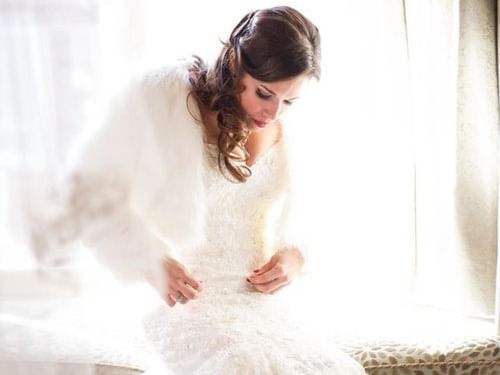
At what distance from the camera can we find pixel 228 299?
1369mm

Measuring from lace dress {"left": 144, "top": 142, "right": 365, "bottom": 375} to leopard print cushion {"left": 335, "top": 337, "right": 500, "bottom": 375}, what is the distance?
16 centimetres

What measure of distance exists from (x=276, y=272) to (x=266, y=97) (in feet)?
1.18

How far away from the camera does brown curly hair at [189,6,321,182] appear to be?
1.28 meters

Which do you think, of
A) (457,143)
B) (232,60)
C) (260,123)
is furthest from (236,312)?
(457,143)

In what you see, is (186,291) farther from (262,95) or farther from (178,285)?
(262,95)

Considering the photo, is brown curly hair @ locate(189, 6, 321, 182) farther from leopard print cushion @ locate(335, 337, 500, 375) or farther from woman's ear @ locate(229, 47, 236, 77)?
leopard print cushion @ locate(335, 337, 500, 375)

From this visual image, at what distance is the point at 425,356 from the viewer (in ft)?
4.92

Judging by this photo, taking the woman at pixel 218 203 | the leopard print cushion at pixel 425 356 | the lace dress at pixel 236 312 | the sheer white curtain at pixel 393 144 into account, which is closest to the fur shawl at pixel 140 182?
the woman at pixel 218 203

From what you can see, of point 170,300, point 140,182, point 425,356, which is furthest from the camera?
point 425,356

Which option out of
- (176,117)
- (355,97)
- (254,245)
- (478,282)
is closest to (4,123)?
(176,117)

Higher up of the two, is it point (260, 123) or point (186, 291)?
point (260, 123)

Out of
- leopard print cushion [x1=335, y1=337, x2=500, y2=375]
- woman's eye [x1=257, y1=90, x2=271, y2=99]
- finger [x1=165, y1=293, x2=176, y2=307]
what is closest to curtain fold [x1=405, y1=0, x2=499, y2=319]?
leopard print cushion [x1=335, y1=337, x2=500, y2=375]

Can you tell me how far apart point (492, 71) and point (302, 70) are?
0.62 meters

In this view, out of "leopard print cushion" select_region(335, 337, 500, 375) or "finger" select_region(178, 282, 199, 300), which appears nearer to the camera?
"finger" select_region(178, 282, 199, 300)
